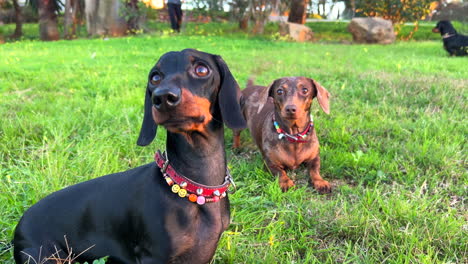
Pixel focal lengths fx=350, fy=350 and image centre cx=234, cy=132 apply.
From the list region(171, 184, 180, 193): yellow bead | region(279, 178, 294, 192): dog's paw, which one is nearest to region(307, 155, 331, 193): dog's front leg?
region(279, 178, 294, 192): dog's paw

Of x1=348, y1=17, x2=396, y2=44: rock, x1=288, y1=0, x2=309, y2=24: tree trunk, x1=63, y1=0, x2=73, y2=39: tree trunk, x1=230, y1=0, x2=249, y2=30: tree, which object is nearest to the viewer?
x1=348, y1=17, x2=396, y2=44: rock

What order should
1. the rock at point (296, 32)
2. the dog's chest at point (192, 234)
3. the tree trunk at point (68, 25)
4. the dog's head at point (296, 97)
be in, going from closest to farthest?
the dog's chest at point (192, 234)
the dog's head at point (296, 97)
the rock at point (296, 32)
the tree trunk at point (68, 25)

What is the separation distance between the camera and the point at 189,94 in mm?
1646

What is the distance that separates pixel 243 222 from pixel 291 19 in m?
21.7

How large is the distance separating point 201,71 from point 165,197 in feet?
2.18

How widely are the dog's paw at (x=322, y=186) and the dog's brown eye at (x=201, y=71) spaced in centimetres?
182

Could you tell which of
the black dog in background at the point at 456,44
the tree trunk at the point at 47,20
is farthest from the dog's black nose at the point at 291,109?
the tree trunk at the point at 47,20

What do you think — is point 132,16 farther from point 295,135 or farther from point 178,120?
point 178,120

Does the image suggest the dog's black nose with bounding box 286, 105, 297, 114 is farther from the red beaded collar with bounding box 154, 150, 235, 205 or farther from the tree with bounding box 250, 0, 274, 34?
the tree with bounding box 250, 0, 274, 34

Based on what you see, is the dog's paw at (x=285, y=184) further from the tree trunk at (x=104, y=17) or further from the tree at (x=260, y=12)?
the tree trunk at (x=104, y=17)

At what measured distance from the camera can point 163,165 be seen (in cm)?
182

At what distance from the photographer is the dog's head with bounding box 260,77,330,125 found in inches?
127

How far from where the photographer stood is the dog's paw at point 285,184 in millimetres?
3197

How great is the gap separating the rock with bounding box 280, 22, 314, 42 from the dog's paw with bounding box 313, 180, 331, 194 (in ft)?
47.7
